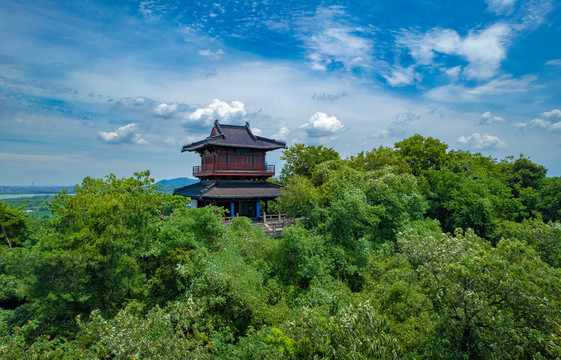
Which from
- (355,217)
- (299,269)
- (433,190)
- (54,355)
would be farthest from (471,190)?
(54,355)

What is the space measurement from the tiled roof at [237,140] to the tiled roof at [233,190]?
3447mm

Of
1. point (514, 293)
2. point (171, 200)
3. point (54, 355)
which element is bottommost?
point (54, 355)

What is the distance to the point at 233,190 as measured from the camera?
2547cm

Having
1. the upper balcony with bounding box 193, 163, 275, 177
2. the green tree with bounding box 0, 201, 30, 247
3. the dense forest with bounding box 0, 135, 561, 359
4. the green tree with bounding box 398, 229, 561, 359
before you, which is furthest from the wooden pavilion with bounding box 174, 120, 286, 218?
the green tree with bounding box 398, 229, 561, 359

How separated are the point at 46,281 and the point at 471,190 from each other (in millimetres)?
27829

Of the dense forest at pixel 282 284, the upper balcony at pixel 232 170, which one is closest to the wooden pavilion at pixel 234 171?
the upper balcony at pixel 232 170

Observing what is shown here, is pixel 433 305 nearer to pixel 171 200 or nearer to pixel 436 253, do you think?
pixel 436 253

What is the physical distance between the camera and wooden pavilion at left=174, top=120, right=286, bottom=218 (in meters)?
25.4

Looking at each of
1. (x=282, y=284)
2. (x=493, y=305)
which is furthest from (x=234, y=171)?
(x=493, y=305)

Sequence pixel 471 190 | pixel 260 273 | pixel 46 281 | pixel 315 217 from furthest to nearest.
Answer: pixel 471 190 → pixel 315 217 → pixel 260 273 → pixel 46 281

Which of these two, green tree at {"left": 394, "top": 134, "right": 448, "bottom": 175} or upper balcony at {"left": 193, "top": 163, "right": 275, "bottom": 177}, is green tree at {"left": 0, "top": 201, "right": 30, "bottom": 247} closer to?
upper balcony at {"left": 193, "top": 163, "right": 275, "bottom": 177}

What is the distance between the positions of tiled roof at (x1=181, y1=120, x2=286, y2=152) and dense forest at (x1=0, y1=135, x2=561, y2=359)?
8.28 meters

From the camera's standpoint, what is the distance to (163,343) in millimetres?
8023

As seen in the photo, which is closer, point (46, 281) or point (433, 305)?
point (433, 305)
